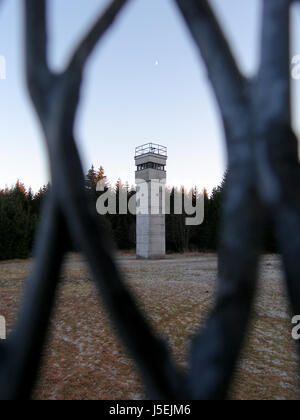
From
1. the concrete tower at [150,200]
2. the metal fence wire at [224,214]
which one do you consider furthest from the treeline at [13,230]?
the metal fence wire at [224,214]

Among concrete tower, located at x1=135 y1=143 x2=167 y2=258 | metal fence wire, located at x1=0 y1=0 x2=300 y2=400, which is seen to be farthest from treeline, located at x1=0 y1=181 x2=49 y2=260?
metal fence wire, located at x1=0 y1=0 x2=300 y2=400

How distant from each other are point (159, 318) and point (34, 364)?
5.99 meters

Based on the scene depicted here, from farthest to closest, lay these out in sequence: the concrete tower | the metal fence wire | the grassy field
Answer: the concrete tower → the grassy field → the metal fence wire

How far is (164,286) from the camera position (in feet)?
33.1

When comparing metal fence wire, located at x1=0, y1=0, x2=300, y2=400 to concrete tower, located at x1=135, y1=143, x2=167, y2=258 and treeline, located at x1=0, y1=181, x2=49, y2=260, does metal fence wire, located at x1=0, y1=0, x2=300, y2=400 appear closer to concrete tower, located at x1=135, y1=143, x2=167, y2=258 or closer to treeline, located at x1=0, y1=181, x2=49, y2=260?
concrete tower, located at x1=135, y1=143, x2=167, y2=258

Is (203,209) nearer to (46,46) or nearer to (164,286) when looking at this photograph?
(164,286)

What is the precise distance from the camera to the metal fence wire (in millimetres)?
475

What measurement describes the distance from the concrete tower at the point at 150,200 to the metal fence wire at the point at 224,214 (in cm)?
2063

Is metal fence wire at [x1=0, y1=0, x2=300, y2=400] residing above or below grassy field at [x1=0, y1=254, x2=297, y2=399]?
above

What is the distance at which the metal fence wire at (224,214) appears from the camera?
1.56 ft

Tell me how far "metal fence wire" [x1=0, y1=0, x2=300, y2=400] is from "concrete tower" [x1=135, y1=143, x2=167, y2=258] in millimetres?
20627

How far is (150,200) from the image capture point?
21.8 m

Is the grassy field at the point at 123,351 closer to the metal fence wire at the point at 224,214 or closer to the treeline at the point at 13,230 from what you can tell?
the metal fence wire at the point at 224,214

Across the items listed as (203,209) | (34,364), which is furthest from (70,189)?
(203,209)
